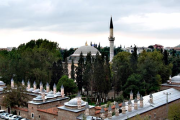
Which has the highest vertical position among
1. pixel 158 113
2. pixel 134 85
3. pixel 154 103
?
A: pixel 134 85

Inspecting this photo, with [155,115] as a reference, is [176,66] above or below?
above

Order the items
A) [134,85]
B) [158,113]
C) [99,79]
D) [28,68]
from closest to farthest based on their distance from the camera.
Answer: [158,113], [134,85], [99,79], [28,68]

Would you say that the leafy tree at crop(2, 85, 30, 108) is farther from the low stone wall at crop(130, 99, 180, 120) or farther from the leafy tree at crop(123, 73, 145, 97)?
the low stone wall at crop(130, 99, 180, 120)

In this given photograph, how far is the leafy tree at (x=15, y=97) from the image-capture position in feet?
74.7

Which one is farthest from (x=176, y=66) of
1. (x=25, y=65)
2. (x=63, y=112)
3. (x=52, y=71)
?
(x=63, y=112)

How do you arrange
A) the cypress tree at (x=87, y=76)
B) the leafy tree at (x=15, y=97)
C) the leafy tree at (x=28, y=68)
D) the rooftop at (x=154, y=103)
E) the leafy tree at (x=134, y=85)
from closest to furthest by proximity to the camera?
the rooftop at (x=154, y=103)
the leafy tree at (x=15, y=97)
the leafy tree at (x=134, y=85)
the cypress tree at (x=87, y=76)
the leafy tree at (x=28, y=68)

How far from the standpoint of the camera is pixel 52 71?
114 ft

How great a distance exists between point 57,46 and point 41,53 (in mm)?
13229

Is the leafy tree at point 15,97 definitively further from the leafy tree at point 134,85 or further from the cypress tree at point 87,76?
the leafy tree at point 134,85

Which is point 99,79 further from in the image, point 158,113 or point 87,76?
point 158,113

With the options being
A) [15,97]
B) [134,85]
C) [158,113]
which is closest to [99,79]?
[134,85]

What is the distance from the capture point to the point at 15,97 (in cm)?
2311

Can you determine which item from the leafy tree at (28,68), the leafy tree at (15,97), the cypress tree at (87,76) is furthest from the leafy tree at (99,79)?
the leafy tree at (15,97)

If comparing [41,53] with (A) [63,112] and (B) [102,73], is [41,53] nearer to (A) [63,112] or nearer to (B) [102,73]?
(B) [102,73]
